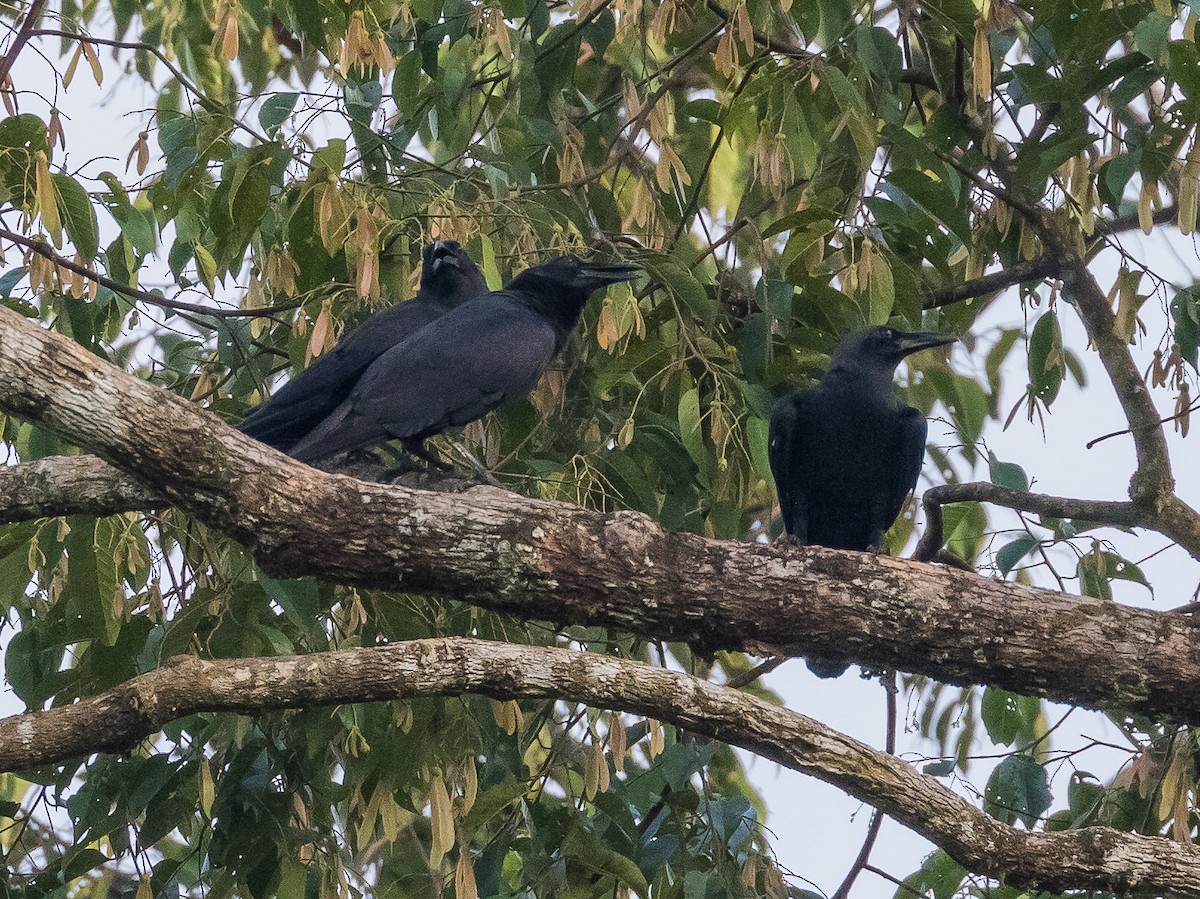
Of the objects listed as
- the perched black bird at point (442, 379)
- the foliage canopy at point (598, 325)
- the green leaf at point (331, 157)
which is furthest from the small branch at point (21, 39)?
the perched black bird at point (442, 379)

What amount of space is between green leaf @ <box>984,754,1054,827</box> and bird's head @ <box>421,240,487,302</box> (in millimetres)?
2231

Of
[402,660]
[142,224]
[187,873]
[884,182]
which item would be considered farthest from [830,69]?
[187,873]

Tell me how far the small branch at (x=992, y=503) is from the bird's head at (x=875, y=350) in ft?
2.57

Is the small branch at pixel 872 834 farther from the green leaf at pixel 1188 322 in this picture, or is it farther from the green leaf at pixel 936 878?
the green leaf at pixel 1188 322

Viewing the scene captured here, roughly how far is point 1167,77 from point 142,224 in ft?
9.22

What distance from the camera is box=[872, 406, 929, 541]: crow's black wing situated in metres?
4.41

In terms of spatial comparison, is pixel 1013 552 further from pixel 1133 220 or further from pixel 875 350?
pixel 1133 220

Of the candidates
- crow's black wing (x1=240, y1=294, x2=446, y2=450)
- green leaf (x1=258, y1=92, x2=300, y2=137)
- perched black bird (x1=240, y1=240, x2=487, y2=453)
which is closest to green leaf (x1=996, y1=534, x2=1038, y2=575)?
perched black bird (x1=240, y1=240, x2=487, y2=453)

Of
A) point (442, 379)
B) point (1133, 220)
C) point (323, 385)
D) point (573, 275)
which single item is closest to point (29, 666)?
point (323, 385)

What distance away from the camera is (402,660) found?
2.69 meters

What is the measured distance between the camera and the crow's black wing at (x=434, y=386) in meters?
3.85

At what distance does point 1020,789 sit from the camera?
11.3 ft

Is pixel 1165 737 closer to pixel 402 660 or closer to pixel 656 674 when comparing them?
pixel 656 674

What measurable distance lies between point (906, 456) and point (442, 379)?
4.98 feet
